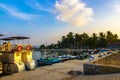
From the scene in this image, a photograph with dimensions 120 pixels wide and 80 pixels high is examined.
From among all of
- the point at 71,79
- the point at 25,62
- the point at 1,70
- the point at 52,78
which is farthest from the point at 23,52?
the point at 71,79

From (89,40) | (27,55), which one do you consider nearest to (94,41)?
(89,40)

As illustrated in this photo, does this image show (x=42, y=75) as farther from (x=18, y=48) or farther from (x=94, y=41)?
(x=94, y=41)

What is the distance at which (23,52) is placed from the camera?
25.9m

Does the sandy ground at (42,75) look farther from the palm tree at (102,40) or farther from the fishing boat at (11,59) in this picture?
the palm tree at (102,40)

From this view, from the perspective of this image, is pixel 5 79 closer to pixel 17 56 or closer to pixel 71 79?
pixel 17 56

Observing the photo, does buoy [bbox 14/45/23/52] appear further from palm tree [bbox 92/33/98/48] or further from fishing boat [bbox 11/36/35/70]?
palm tree [bbox 92/33/98/48]

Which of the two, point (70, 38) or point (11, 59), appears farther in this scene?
point (70, 38)

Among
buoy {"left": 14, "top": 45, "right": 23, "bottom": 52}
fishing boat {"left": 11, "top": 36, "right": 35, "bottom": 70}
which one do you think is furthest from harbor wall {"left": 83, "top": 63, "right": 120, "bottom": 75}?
buoy {"left": 14, "top": 45, "right": 23, "bottom": 52}

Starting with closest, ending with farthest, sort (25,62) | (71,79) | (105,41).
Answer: (71,79) < (25,62) < (105,41)

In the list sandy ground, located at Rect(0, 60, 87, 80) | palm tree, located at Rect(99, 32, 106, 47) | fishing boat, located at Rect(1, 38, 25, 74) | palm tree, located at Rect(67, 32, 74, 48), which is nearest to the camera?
sandy ground, located at Rect(0, 60, 87, 80)

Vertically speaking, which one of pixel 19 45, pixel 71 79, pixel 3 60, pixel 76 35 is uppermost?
pixel 76 35

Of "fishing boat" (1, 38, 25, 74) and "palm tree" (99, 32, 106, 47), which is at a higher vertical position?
"palm tree" (99, 32, 106, 47)

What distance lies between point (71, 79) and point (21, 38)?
1237 centimetres

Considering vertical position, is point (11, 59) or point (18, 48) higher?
point (18, 48)
